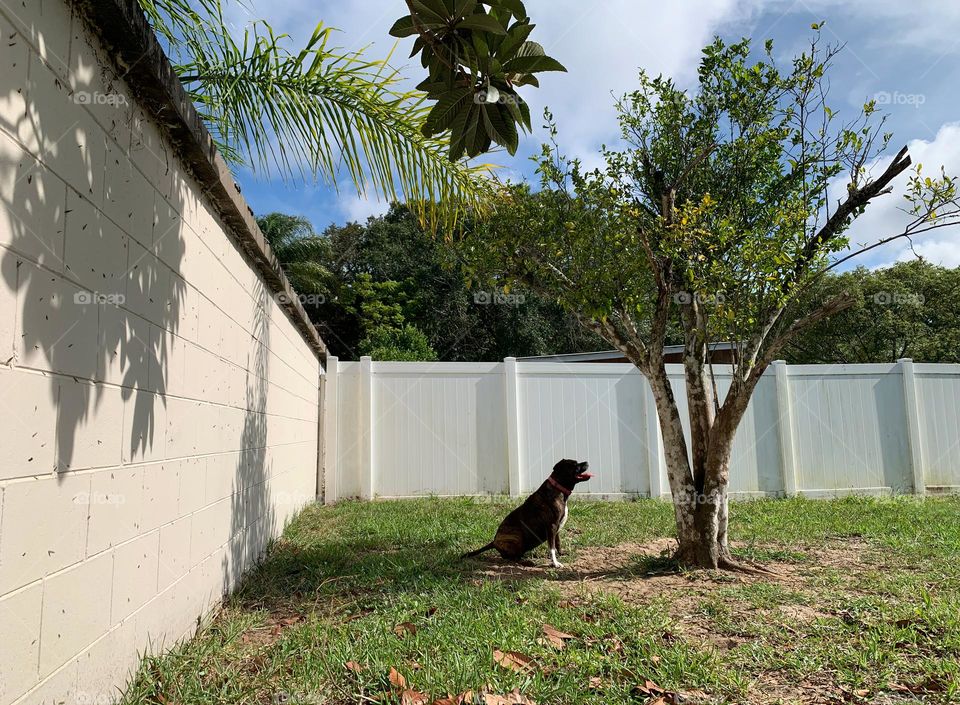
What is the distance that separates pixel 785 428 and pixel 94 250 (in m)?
9.47

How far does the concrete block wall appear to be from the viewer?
5.66ft

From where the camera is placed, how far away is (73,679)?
6.55 ft

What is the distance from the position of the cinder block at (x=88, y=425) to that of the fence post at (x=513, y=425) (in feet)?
22.5

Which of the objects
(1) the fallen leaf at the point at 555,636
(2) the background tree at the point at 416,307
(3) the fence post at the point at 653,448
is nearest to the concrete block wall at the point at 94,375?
(1) the fallen leaf at the point at 555,636

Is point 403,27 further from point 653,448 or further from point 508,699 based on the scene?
point 653,448

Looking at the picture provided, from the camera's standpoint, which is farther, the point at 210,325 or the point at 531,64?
the point at 210,325

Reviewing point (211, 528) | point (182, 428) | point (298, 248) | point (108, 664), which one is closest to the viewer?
point (108, 664)

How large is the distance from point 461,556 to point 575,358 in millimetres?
12385

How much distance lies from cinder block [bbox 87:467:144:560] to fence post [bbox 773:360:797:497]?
8.95 meters

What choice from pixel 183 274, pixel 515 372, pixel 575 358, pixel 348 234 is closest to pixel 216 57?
pixel 183 274

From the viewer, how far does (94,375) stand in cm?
217

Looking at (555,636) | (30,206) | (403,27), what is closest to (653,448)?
(555,636)

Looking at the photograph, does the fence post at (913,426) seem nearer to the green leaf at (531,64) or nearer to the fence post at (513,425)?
the fence post at (513,425)

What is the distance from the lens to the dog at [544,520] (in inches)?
199
